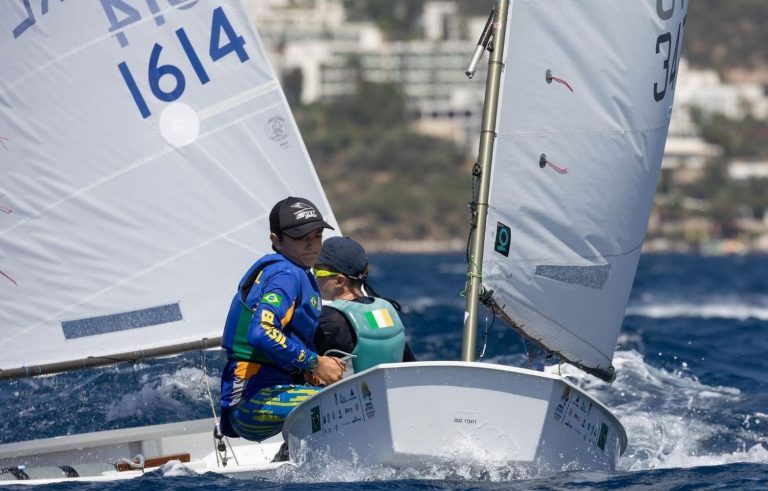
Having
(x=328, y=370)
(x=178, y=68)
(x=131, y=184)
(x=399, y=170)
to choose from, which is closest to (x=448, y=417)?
(x=328, y=370)

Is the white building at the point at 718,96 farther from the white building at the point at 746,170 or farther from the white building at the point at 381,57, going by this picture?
the white building at the point at 381,57

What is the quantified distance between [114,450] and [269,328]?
74.2 inches

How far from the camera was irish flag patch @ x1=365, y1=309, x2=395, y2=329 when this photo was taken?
6.30 m

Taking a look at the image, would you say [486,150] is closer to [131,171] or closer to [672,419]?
[131,171]

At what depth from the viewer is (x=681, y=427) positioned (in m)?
8.60

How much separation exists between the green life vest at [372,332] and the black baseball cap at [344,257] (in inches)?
5.2

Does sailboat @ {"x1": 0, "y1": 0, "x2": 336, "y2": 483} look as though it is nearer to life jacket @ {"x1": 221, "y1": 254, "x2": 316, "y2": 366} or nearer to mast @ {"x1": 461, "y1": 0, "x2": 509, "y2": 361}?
life jacket @ {"x1": 221, "y1": 254, "x2": 316, "y2": 366}

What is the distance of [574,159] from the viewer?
663 centimetres

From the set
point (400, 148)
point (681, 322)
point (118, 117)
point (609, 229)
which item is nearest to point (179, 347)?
point (118, 117)

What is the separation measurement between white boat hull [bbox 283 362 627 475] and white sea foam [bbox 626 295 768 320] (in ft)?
49.0

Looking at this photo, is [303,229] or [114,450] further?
[114,450]

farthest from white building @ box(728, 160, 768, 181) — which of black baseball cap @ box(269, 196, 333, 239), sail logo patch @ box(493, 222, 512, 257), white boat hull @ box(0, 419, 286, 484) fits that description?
black baseball cap @ box(269, 196, 333, 239)

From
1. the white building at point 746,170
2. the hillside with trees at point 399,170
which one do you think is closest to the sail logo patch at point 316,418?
the hillside with trees at point 399,170

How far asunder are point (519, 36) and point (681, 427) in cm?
307
